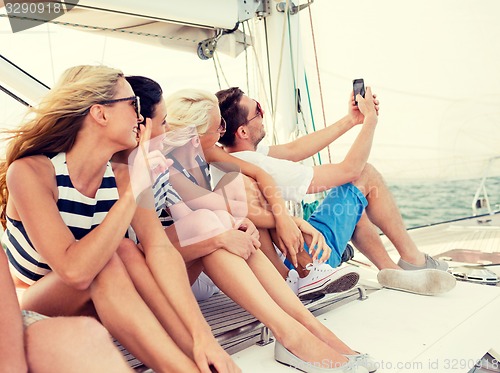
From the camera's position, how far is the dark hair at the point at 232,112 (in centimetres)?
153

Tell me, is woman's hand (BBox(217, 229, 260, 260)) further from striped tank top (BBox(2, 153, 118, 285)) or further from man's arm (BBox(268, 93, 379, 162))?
man's arm (BBox(268, 93, 379, 162))

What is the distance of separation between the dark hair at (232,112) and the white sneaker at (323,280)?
20.4 inches

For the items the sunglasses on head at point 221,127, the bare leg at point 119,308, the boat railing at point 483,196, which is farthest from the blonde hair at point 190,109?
the boat railing at point 483,196

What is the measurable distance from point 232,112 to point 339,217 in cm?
47

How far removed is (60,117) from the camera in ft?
3.03

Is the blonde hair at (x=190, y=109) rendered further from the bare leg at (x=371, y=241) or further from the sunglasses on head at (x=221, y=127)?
the bare leg at (x=371, y=241)

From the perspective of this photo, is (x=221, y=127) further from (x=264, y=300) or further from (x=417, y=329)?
(x=417, y=329)

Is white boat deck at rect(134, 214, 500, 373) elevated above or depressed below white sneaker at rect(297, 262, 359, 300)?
below

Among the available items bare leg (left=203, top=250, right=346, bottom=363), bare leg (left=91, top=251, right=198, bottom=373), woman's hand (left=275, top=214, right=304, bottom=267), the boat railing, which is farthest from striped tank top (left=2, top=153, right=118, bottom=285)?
the boat railing

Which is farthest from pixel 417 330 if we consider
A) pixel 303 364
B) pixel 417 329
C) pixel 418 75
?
pixel 418 75

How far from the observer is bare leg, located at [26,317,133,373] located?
659mm

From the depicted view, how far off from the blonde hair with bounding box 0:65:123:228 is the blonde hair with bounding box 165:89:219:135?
38 cm

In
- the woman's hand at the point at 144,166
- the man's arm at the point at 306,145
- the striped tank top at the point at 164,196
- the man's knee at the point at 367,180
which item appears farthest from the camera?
the man's arm at the point at 306,145

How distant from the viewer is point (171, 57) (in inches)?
75.3
